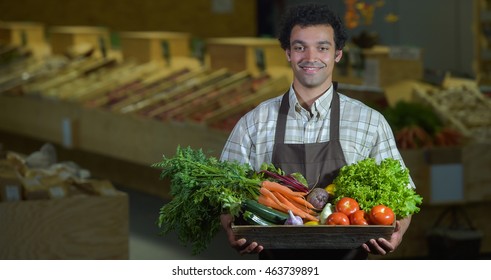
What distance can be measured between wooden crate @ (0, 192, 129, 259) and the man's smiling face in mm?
2255

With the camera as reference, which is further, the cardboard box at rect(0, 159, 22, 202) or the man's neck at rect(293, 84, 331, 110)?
the cardboard box at rect(0, 159, 22, 202)

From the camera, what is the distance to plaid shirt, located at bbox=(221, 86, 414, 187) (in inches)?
121

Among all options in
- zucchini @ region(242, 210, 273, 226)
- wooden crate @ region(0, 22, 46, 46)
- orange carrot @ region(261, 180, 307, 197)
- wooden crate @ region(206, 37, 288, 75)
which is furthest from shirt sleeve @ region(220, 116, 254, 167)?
wooden crate @ region(0, 22, 46, 46)

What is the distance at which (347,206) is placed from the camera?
284cm

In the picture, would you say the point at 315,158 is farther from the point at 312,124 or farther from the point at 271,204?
the point at 271,204

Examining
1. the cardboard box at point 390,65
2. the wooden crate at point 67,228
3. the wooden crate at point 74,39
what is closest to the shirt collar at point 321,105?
the wooden crate at point 67,228

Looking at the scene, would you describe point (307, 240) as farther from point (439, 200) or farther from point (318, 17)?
point (439, 200)

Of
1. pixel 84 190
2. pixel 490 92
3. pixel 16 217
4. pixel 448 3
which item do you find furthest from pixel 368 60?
pixel 448 3

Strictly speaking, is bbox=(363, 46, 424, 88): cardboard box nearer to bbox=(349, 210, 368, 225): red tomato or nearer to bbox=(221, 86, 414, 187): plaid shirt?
bbox=(221, 86, 414, 187): plaid shirt

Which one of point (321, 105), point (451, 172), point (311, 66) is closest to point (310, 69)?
point (311, 66)

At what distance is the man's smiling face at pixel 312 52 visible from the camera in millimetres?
2982

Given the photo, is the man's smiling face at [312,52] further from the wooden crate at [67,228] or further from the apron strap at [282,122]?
the wooden crate at [67,228]

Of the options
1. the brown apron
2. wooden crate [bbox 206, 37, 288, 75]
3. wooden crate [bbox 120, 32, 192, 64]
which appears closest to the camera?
the brown apron

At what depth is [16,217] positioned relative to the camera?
4.93 metres
